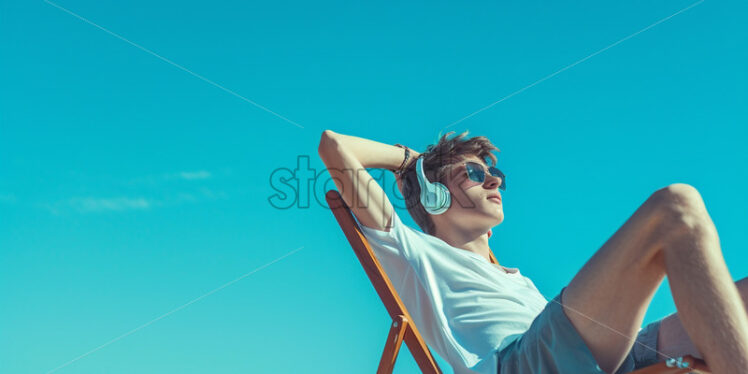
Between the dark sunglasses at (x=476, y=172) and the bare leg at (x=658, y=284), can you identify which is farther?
the dark sunglasses at (x=476, y=172)

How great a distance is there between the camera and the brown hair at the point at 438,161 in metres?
3.09

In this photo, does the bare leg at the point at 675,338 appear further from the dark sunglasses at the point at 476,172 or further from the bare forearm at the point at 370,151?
the bare forearm at the point at 370,151

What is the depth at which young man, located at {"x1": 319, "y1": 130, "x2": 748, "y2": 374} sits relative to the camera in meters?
1.55

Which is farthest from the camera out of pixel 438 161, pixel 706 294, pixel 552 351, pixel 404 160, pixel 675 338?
pixel 438 161

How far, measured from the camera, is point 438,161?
10.4ft

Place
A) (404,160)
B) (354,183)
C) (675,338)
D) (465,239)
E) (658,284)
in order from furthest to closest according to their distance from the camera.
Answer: (404,160) < (465,239) < (354,183) < (675,338) < (658,284)

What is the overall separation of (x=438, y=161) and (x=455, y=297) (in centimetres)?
96

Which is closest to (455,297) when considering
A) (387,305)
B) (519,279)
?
(387,305)

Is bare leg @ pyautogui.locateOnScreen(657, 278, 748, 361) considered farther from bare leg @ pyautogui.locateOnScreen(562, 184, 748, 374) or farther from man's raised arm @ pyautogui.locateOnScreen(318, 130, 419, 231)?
man's raised arm @ pyautogui.locateOnScreen(318, 130, 419, 231)

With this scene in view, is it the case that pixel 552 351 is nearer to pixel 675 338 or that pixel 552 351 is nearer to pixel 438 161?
pixel 675 338

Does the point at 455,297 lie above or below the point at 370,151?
below

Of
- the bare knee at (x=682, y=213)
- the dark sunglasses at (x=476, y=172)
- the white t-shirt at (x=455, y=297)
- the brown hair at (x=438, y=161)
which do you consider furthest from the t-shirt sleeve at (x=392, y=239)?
the bare knee at (x=682, y=213)

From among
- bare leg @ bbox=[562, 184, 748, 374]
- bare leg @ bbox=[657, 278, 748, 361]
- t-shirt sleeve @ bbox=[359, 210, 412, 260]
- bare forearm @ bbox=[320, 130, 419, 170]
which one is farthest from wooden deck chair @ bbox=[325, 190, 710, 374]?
bare leg @ bbox=[657, 278, 748, 361]

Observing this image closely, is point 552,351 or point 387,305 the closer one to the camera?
Answer: point 552,351
